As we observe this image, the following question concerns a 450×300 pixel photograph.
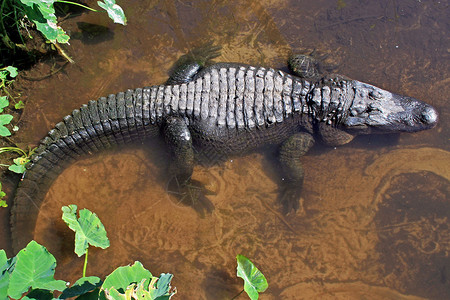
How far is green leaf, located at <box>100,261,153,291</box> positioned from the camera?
2906 millimetres

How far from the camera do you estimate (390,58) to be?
5.14 m

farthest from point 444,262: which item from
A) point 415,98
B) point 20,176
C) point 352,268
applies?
point 20,176

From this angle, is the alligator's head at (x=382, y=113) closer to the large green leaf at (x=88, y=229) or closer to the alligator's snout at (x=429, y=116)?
the alligator's snout at (x=429, y=116)

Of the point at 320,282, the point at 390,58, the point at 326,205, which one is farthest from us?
the point at 390,58

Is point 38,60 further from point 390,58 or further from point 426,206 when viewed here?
point 426,206

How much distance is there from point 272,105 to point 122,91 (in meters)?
2.03

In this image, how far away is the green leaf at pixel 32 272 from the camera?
9.13 feet

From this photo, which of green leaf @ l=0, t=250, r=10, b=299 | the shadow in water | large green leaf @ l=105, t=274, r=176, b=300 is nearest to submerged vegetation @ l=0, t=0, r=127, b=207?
green leaf @ l=0, t=250, r=10, b=299

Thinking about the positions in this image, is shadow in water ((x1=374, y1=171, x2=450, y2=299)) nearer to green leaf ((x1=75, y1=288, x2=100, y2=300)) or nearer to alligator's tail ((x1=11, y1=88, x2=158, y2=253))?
alligator's tail ((x1=11, y1=88, x2=158, y2=253))

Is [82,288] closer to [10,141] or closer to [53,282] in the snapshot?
[53,282]

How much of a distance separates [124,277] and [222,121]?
2212mm

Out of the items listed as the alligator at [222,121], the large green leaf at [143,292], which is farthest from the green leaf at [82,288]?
the alligator at [222,121]

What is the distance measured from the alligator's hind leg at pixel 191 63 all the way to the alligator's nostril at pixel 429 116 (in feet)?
9.30

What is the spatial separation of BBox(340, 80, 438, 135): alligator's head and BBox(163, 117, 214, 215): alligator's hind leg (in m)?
2.01
